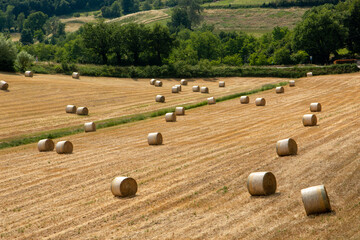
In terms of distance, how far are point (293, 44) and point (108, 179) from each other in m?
86.9

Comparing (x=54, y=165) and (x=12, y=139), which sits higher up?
(x=54, y=165)

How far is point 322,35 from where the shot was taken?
97688mm

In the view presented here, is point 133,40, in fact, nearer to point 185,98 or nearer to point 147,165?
point 185,98

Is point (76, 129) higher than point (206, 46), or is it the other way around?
point (76, 129)

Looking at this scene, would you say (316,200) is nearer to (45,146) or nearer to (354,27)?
(45,146)

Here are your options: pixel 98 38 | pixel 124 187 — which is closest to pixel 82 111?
pixel 124 187

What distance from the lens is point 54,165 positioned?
27.1 metres

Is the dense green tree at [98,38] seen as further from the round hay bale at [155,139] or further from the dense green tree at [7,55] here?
the round hay bale at [155,139]

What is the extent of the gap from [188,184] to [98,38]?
72.9 metres

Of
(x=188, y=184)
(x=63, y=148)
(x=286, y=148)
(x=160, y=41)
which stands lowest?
(x=160, y=41)

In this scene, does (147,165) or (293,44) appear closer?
(147,165)

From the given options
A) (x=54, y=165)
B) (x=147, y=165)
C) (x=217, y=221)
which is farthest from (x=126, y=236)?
(x=54, y=165)

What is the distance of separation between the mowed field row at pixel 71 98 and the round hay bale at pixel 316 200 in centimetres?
2953

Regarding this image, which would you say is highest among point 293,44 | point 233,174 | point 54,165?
point 233,174
